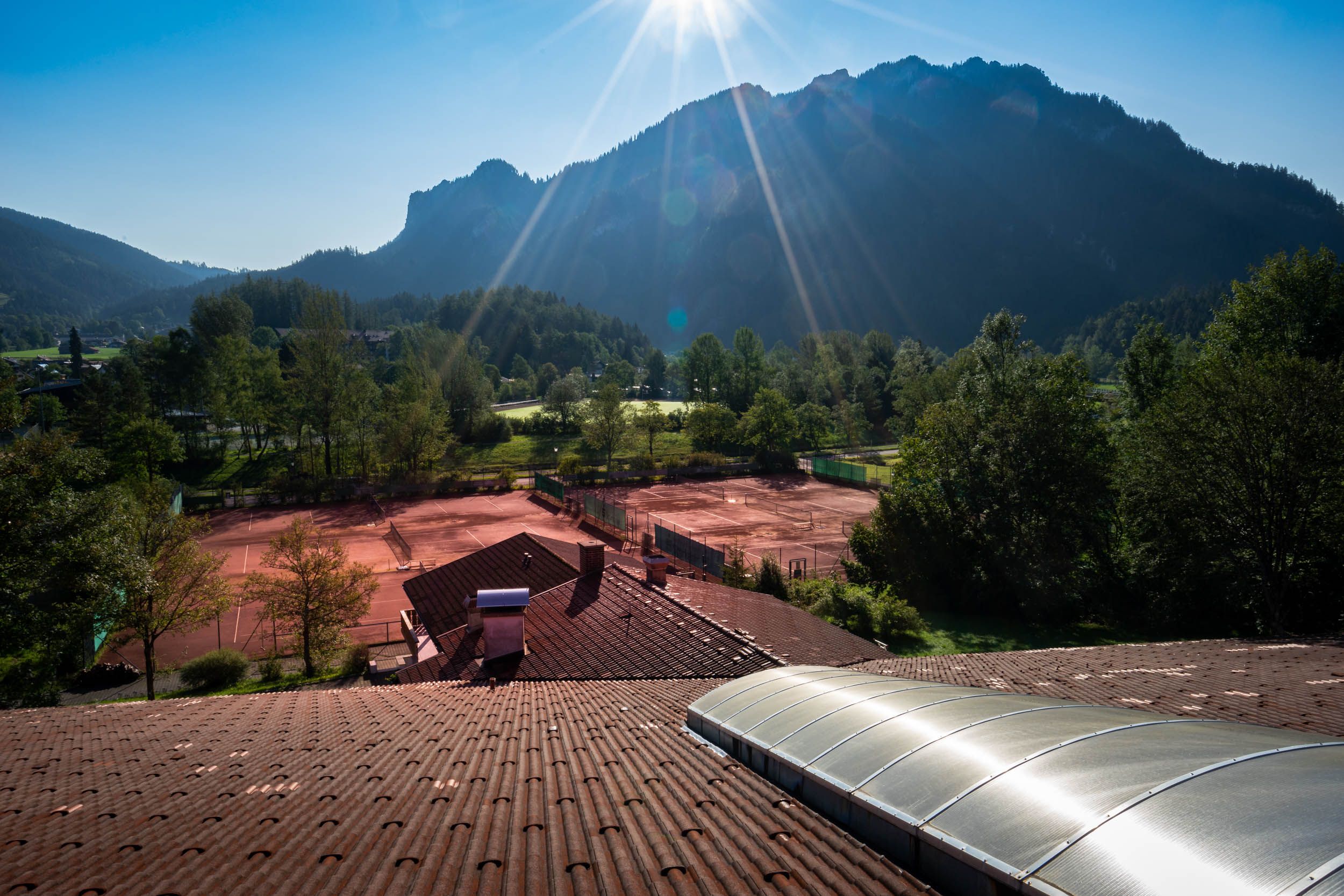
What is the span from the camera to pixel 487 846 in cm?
378

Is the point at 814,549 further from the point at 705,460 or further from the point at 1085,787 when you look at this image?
the point at 1085,787

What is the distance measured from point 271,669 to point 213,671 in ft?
4.88

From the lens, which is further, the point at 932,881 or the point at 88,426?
the point at 88,426

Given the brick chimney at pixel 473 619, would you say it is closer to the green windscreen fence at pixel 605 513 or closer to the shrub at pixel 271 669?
the shrub at pixel 271 669

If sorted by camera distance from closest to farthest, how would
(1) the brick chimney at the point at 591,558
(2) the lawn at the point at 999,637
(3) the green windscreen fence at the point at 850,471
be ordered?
(1) the brick chimney at the point at 591,558 < (2) the lawn at the point at 999,637 < (3) the green windscreen fence at the point at 850,471

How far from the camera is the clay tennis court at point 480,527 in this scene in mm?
24906

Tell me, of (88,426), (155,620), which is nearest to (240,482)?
(88,426)

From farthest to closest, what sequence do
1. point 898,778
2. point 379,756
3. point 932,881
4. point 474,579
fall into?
point 474,579
point 379,756
point 898,778
point 932,881

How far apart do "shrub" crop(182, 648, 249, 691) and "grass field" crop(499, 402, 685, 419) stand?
56131mm

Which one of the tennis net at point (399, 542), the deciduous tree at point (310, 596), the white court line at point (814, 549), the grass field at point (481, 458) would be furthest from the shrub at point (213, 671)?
the grass field at point (481, 458)

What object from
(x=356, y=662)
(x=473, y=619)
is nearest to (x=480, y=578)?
(x=473, y=619)

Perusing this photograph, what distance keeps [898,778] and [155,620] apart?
21.8m

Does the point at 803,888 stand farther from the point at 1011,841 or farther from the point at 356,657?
the point at 356,657

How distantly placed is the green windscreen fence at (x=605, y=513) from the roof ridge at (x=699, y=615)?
71.3 feet
